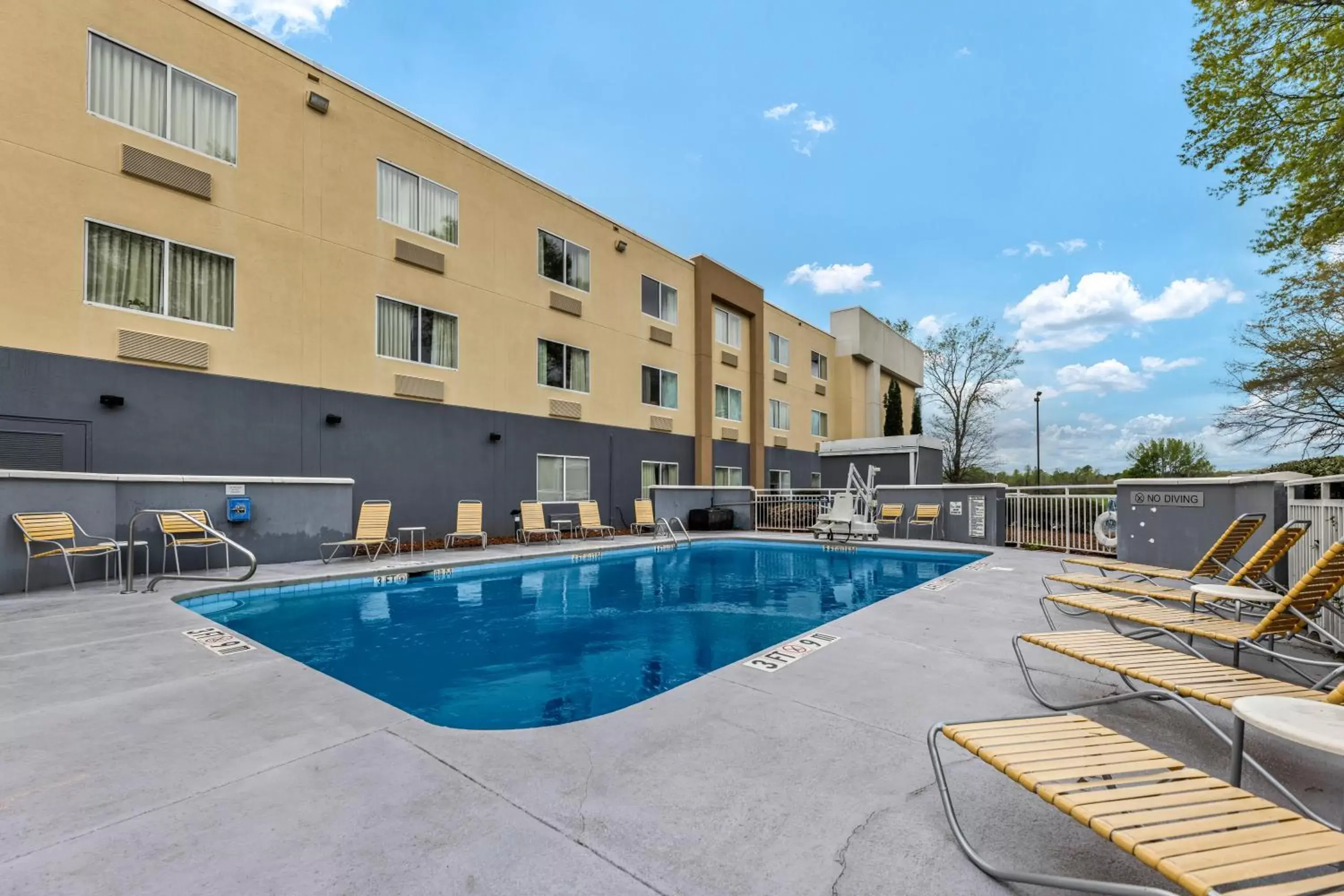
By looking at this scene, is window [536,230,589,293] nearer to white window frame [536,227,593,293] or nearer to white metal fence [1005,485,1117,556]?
white window frame [536,227,593,293]

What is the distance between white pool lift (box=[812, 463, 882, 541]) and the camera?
12.7 meters

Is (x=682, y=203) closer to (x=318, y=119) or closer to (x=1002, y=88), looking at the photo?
(x=1002, y=88)

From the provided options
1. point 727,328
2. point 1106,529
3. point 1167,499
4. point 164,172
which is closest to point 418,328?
point 164,172

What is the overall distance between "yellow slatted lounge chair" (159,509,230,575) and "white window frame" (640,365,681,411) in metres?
10.8

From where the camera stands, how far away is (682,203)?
2794cm

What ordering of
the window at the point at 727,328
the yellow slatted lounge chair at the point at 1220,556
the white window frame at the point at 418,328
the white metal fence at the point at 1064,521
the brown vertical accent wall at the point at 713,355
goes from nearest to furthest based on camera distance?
1. the yellow slatted lounge chair at the point at 1220,556
2. the white metal fence at the point at 1064,521
3. the white window frame at the point at 418,328
4. the brown vertical accent wall at the point at 713,355
5. the window at the point at 727,328

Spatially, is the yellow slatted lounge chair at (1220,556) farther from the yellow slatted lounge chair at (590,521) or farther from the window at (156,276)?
the window at (156,276)

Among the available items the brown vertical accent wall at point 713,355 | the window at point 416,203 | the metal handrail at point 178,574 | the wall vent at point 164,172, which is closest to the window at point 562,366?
the window at point 416,203

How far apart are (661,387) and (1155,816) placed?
16.7 metres

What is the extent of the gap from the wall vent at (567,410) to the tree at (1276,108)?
12.4 metres

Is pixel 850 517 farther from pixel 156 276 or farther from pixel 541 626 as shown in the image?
pixel 156 276

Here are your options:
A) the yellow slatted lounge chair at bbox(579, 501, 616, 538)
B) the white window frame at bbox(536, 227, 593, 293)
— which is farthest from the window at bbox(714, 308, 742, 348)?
the yellow slatted lounge chair at bbox(579, 501, 616, 538)

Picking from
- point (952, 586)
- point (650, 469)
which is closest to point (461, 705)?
point (952, 586)

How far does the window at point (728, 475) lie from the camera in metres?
19.8
